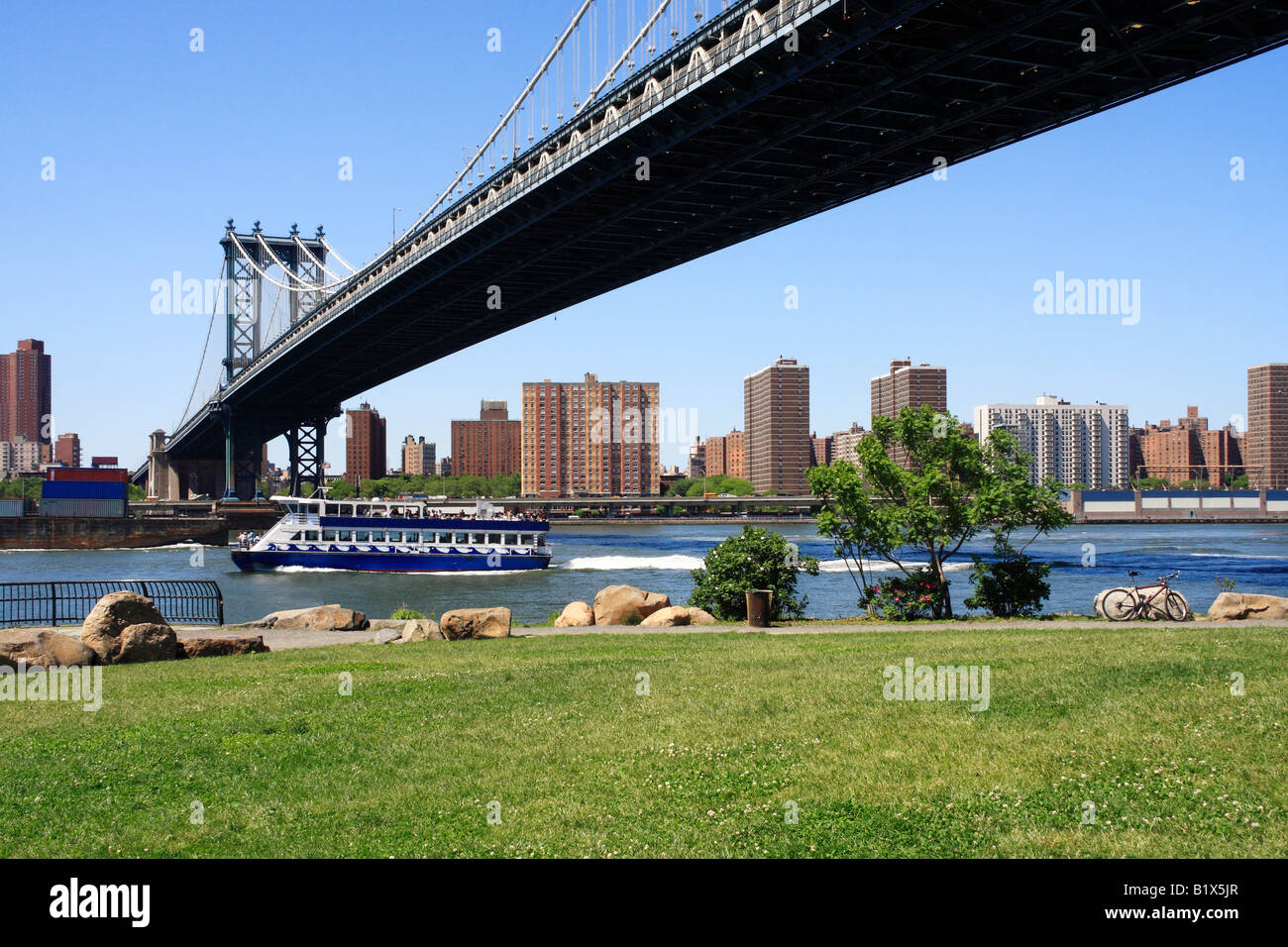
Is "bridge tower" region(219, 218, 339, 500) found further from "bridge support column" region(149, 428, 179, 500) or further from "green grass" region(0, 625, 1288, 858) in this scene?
"green grass" region(0, 625, 1288, 858)

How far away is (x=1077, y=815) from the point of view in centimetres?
647

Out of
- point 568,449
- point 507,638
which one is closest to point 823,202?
point 507,638

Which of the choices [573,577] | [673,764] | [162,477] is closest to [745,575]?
[673,764]

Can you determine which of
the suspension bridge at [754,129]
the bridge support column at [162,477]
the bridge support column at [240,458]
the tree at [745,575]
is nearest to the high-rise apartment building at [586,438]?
the bridge support column at [162,477]

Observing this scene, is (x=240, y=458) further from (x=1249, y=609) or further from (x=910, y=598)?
(x=1249, y=609)

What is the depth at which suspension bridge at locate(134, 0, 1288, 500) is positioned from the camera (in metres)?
26.8

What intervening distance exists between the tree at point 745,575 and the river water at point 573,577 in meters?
8.78

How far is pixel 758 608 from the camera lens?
19812 mm

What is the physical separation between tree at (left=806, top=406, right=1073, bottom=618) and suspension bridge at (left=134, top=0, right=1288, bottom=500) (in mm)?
10689

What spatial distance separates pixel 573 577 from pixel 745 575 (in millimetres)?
32181

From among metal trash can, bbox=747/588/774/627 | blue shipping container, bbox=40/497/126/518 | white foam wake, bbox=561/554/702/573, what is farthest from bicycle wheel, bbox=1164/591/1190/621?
blue shipping container, bbox=40/497/126/518
